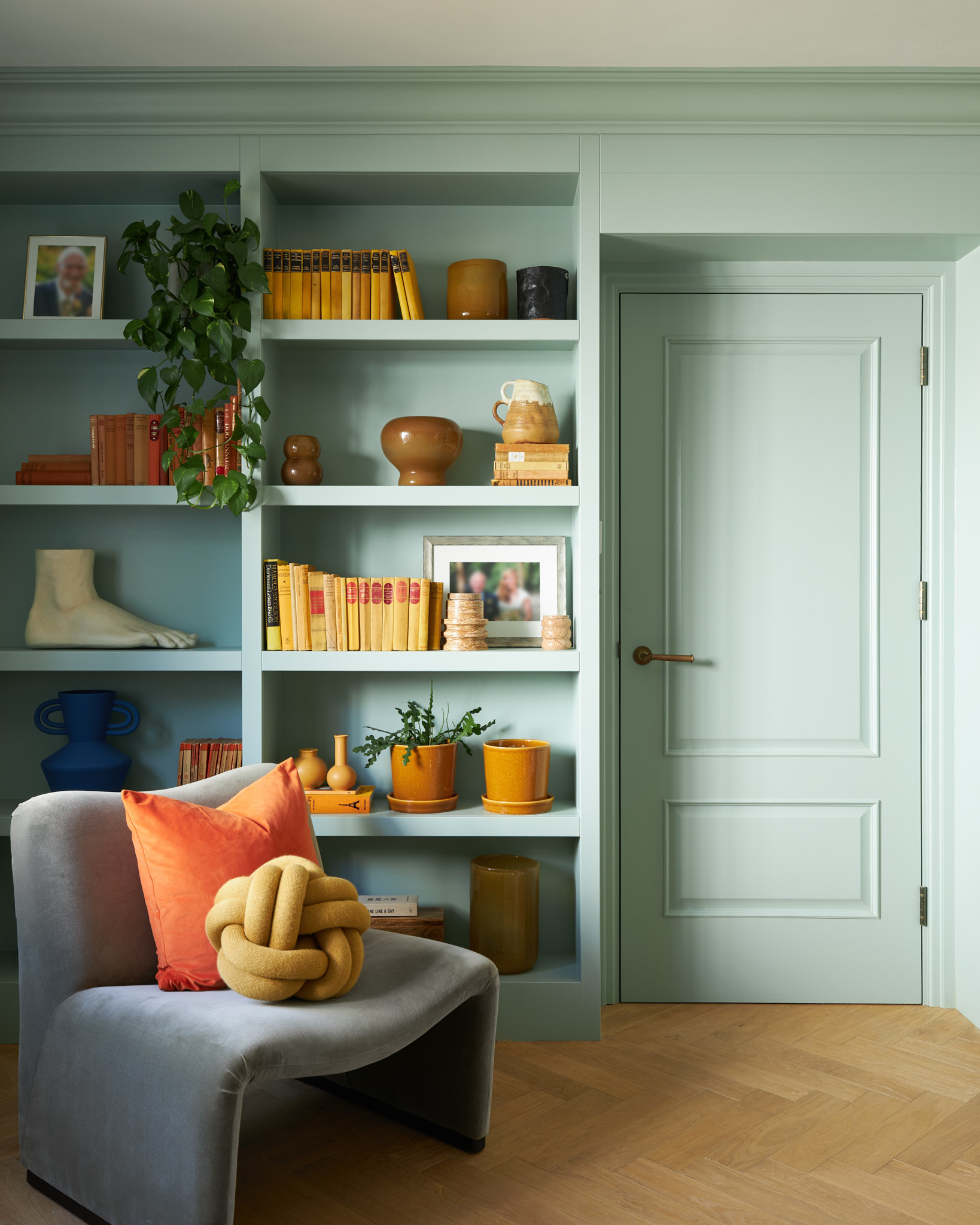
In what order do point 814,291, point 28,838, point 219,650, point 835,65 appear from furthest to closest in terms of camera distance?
point 814,291 → point 219,650 → point 835,65 → point 28,838

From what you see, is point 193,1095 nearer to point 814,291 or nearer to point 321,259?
point 321,259

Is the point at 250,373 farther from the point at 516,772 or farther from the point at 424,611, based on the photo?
the point at 516,772

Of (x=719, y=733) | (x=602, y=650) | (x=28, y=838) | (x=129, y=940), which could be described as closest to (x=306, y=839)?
(x=129, y=940)

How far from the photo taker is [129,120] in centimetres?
254

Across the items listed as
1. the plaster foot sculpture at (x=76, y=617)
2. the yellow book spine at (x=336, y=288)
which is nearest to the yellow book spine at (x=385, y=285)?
the yellow book spine at (x=336, y=288)

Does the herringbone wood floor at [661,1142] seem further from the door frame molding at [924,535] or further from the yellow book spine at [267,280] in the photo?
the yellow book spine at [267,280]

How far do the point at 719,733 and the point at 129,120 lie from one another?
2373mm

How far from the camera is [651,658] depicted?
2.80m

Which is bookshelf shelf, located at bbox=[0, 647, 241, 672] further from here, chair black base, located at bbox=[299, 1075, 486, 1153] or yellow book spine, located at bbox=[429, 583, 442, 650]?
chair black base, located at bbox=[299, 1075, 486, 1153]

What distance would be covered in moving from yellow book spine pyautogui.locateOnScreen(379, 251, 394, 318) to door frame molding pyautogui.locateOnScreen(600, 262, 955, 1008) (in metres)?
0.64

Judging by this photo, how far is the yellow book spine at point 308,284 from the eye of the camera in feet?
8.54

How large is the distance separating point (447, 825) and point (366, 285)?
1497 mm

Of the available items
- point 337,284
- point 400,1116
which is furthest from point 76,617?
point 400,1116

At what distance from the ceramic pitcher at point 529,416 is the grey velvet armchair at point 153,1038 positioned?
1.20 m
